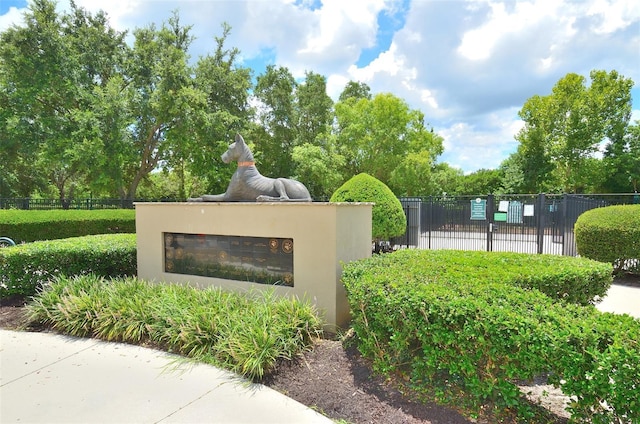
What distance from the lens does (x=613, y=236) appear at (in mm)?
7352

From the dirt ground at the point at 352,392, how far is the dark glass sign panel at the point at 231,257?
1.31 metres

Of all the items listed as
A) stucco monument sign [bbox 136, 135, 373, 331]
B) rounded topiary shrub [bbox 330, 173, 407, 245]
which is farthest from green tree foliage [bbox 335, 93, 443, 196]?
stucco monument sign [bbox 136, 135, 373, 331]

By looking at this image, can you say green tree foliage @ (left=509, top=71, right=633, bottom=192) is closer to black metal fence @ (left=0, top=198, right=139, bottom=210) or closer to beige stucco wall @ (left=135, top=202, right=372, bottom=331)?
beige stucco wall @ (left=135, top=202, right=372, bottom=331)

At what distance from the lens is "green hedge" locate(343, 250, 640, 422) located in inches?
79.1

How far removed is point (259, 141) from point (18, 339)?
1957cm

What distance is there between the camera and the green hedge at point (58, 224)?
431 inches

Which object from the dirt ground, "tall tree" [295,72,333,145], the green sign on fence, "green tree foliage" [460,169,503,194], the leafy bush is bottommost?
the dirt ground

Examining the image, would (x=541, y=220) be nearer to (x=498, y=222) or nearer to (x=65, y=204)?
(x=498, y=222)

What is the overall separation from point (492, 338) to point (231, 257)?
3.74 meters

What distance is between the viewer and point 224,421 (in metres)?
2.61

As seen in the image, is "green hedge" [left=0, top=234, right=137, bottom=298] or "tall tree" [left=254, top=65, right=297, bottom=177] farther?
"tall tree" [left=254, top=65, right=297, bottom=177]

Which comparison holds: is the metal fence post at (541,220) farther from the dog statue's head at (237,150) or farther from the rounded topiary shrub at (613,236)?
the dog statue's head at (237,150)

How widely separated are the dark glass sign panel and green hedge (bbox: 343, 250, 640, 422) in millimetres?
1339

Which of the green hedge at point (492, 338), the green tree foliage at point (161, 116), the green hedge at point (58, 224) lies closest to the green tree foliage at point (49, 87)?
the green tree foliage at point (161, 116)
